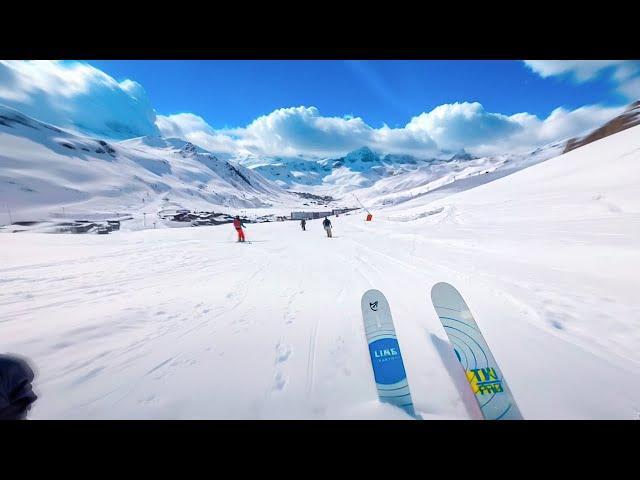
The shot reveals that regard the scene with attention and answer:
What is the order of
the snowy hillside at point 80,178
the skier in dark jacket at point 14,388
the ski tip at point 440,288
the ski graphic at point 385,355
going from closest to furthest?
the skier in dark jacket at point 14,388, the ski graphic at point 385,355, the ski tip at point 440,288, the snowy hillside at point 80,178

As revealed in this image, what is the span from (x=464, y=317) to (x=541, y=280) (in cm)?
333

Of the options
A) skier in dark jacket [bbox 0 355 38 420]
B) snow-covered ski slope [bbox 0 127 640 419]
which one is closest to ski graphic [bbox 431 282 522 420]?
snow-covered ski slope [bbox 0 127 640 419]

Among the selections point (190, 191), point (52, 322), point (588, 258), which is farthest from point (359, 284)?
point (190, 191)

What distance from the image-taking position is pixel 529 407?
2.37 meters

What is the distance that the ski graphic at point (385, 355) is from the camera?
8.16ft

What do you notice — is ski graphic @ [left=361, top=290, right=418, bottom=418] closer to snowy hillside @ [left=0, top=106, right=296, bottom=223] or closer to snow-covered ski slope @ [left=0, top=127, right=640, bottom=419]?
snow-covered ski slope @ [left=0, top=127, right=640, bottom=419]

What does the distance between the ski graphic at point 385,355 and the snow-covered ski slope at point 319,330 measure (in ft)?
0.37

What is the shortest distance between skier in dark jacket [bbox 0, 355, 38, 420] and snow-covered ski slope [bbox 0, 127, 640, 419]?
0.47 metres

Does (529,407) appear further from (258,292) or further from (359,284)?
(258,292)

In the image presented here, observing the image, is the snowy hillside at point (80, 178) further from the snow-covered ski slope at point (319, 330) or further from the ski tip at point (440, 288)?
the ski tip at point (440, 288)

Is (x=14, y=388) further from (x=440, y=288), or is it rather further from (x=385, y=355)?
(x=440, y=288)

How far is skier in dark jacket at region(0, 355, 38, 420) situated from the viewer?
1.96 meters

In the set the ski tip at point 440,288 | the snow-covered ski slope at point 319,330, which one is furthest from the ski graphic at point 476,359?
the snow-covered ski slope at point 319,330

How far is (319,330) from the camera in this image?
149 inches
